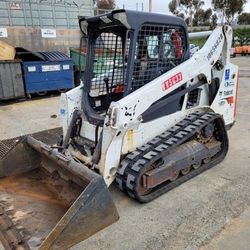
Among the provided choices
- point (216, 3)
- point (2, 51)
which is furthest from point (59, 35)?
point (216, 3)

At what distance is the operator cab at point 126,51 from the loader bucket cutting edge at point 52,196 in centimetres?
89

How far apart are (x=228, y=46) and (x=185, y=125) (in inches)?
56.5

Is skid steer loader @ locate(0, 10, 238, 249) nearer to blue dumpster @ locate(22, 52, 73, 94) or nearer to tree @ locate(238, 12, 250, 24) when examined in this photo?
blue dumpster @ locate(22, 52, 73, 94)

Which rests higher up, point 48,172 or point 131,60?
point 131,60

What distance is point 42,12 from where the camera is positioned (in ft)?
51.1

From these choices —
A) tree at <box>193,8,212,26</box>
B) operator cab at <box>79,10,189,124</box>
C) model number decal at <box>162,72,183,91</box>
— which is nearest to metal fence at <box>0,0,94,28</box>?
operator cab at <box>79,10,189,124</box>

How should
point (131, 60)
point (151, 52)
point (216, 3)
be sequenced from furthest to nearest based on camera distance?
point (216, 3)
point (151, 52)
point (131, 60)

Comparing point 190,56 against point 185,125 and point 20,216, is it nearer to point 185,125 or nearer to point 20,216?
point 185,125

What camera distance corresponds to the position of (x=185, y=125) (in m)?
4.18

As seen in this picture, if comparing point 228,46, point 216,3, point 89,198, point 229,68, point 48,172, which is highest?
point 216,3

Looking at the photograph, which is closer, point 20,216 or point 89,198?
point 89,198

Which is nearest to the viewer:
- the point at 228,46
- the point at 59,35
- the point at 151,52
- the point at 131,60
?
the point at 131,60

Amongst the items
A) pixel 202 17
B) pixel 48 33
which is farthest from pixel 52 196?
pixel 202 17

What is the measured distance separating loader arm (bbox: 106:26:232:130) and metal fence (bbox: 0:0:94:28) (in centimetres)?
1178
